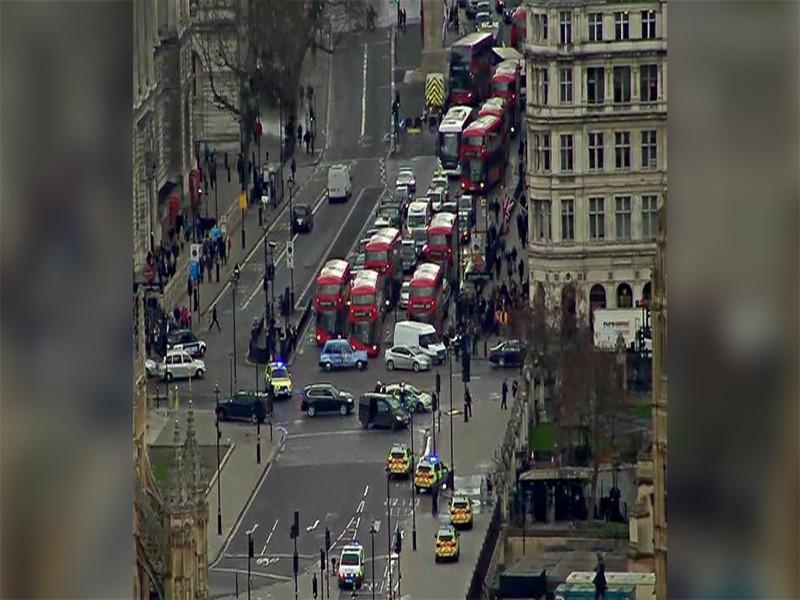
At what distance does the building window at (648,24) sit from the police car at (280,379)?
1.95 m

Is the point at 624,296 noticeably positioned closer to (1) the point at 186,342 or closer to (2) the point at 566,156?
(2) the point at 566,156

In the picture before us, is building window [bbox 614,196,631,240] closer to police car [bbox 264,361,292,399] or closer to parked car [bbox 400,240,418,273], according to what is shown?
parked car [bbox 400,240,418,273]

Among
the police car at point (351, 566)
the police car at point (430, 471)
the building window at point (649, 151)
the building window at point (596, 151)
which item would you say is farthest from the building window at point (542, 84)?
the police car at point (351, 566)

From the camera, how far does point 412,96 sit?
48.4 ft

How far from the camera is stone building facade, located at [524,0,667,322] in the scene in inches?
576

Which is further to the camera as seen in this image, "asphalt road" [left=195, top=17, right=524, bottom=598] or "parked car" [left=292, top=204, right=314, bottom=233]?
"parked car" [left=292, top=204, right=314, bottom=233]

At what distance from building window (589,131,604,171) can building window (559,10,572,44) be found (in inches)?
16.4

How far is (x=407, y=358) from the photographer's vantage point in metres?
14.5

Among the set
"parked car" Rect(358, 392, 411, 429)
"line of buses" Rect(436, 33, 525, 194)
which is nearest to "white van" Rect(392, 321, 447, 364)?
"parked car" Rect(358, 392, 411, 429)

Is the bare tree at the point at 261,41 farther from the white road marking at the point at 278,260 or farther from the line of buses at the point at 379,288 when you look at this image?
the line of buses at the point at 379,288

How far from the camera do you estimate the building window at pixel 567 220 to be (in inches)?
608
